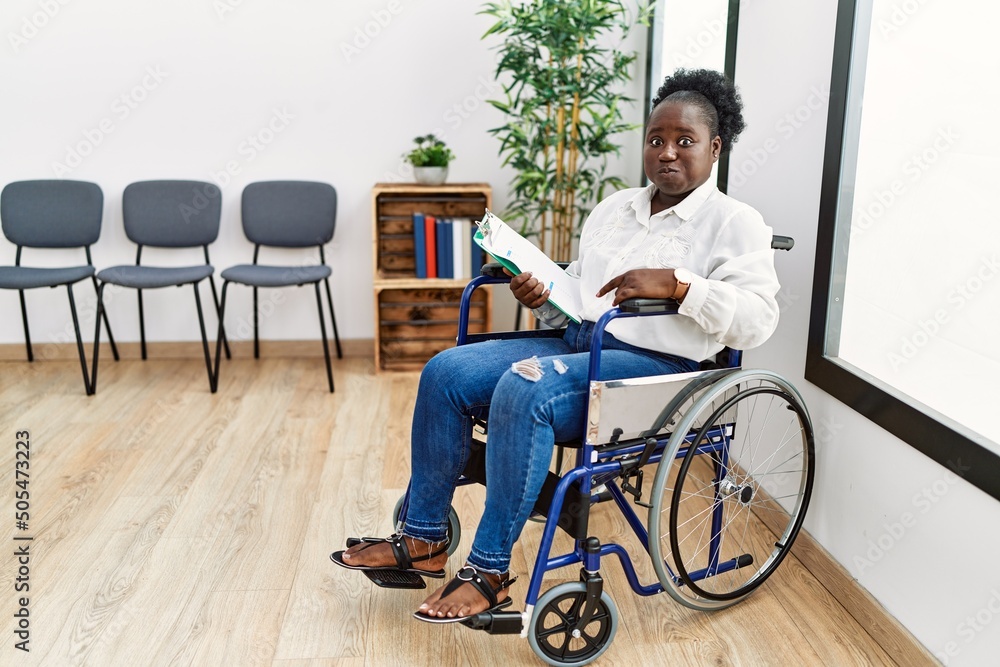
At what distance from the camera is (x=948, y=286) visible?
1596mm

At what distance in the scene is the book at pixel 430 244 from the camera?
3.54 metres

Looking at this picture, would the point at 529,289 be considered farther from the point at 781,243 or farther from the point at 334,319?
the point at 334,319

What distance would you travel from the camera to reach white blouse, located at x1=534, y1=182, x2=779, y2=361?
1657 mm

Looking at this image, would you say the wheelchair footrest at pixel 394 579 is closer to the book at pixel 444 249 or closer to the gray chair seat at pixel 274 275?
the gray chair seat at pixel 274 275

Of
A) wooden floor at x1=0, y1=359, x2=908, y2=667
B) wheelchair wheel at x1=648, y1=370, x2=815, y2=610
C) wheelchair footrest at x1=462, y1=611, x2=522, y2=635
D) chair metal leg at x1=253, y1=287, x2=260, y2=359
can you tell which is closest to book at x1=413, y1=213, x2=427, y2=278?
wooden floor at x1=0, y1=359, x2=908, y2=667

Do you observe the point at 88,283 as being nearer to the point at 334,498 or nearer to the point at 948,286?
the point at 334,498

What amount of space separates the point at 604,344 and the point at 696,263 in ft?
0.88

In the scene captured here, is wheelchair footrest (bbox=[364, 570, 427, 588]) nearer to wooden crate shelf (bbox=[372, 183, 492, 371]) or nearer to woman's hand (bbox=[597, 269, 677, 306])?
woman's hand (bbox=[597, 269, 677, 306])

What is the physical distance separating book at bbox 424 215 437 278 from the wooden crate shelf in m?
0.09

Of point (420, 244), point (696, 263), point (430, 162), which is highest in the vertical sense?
point (430, 162)

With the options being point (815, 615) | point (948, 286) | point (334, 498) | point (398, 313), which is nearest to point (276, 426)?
point (334, 498)

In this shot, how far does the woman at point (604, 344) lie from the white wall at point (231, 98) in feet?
5.87

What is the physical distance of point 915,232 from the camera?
1696mm

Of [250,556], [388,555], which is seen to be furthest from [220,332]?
[388,555]
